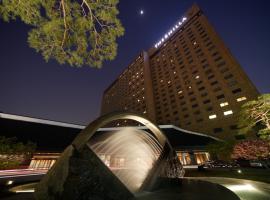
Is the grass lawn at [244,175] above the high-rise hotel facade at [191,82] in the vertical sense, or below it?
below

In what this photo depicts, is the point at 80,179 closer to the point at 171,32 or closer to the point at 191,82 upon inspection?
the point at 191,82

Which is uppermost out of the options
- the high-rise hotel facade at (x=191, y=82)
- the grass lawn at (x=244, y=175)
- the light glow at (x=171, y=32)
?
the light glow at (x=171, y=32)

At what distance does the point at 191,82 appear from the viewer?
56094mm

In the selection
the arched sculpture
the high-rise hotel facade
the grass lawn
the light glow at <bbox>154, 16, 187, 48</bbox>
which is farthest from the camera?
the light glow at <bbox>154, 16, 187, 48</bbox>

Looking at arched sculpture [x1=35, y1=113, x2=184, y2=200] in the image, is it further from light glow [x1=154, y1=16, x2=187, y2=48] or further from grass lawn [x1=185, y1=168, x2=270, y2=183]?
light glow [x1=154, y1=16, x2=187, y2=48]

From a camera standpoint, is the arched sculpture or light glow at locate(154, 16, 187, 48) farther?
light glow at locate(154, 16, 187, 48)

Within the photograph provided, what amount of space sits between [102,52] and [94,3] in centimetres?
164

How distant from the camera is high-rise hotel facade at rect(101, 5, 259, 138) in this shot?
4406cm

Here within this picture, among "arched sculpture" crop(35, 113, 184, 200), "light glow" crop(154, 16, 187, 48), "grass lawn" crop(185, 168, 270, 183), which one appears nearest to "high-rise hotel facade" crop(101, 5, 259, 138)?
"light glow" crop(154, 16, 187, 48)

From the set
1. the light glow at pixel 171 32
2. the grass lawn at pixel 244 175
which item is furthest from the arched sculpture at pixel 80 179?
the light glow at pixel 171 32

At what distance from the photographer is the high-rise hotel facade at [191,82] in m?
44.1

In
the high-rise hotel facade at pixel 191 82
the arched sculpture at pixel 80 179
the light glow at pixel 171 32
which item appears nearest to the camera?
the arched sculpture at pixel 80 179

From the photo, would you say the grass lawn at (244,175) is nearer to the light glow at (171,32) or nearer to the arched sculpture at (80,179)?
the arched sculpture at (80,179)

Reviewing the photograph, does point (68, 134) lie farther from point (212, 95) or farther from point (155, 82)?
point (155, 82)
